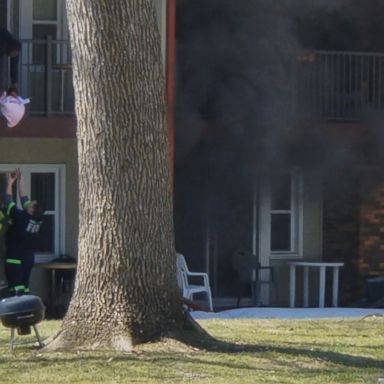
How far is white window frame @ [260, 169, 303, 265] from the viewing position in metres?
18.1

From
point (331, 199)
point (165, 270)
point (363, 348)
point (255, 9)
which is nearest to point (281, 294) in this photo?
point (331, 199)

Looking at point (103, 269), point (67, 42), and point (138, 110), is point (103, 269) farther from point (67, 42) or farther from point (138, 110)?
point (67, 42)

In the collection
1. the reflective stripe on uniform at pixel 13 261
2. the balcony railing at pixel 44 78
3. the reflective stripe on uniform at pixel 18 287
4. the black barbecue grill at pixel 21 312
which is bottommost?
the reflective stripe on uniform at pixel 18 287

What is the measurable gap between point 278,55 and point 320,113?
0.97 metres

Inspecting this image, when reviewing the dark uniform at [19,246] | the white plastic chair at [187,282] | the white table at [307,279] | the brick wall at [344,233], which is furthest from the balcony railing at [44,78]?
the brick wall at [344,233]

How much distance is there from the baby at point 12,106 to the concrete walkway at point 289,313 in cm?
315

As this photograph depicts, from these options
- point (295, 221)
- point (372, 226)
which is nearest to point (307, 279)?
point (295, 221)

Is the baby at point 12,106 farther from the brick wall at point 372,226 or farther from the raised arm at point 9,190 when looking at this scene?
the brick wall at point 372,226

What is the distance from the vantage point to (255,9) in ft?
58.5


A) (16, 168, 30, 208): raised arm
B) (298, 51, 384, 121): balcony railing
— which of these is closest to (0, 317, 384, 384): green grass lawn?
(16, 168, 30, 208): raised arm

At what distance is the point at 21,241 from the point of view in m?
16.3

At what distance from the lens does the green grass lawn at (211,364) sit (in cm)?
928

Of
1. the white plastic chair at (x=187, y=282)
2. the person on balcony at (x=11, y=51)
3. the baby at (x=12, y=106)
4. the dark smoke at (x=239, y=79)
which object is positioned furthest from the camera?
the dark smoke at (x=239, y=79)

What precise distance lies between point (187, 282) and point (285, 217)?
6.80 ft
